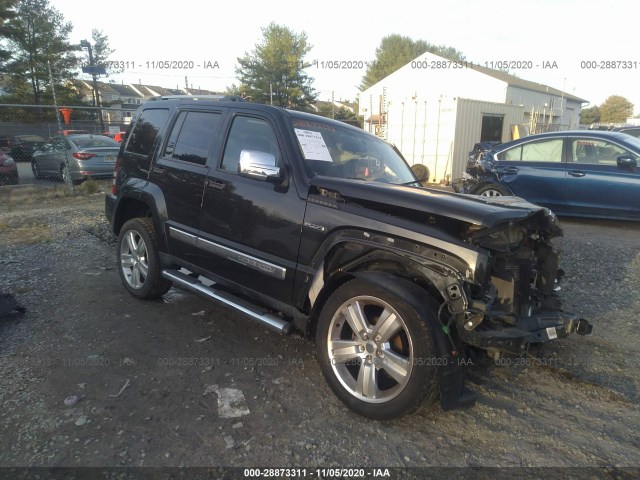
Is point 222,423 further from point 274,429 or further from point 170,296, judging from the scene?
point 170,296

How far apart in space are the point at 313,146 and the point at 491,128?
14332mm

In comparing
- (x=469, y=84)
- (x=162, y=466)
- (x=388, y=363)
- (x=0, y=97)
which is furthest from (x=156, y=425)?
(x=0, y=97)

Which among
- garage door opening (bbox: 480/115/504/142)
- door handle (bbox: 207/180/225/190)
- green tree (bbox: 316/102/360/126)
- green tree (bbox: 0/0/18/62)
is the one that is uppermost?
green tree (bbox: 0/0/18/62)

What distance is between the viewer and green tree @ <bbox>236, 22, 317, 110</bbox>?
40.0 meters

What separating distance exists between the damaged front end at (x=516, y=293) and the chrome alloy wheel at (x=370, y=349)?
390 mm

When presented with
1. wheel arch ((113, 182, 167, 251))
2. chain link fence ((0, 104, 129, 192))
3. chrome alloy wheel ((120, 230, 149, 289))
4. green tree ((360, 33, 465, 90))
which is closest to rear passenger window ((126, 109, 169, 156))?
wheel arch ((113, 182, 167, 251))

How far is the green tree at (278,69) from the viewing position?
4002 centimetres

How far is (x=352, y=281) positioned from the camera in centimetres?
301

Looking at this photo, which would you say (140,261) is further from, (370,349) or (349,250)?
(370,349)

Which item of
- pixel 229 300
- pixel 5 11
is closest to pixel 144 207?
pixel 229 300

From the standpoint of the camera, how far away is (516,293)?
294 centimetres

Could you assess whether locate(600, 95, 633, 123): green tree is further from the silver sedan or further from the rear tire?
the silver sedan

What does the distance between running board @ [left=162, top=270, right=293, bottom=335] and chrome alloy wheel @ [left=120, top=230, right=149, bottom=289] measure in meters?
0.45

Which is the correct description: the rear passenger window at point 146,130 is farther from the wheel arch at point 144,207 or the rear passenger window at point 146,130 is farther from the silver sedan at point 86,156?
the silver sedan at point 86,156
